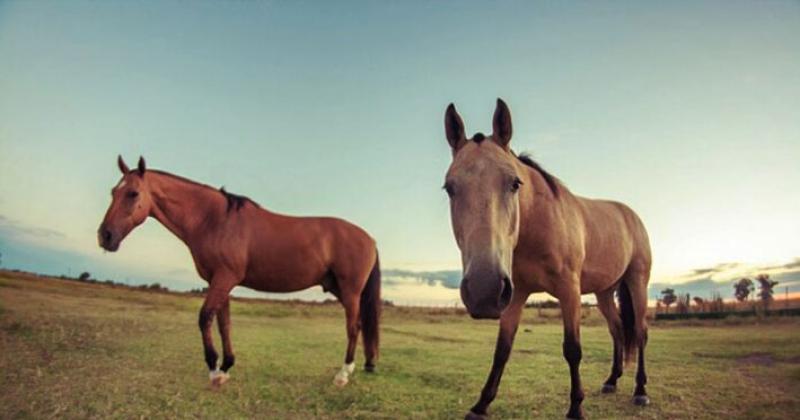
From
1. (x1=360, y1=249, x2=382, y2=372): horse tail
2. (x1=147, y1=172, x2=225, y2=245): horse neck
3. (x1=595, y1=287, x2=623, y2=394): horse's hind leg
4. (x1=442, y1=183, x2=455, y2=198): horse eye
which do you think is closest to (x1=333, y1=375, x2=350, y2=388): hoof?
(x1=360, y1=249, x2=382, y2=372): horse tail

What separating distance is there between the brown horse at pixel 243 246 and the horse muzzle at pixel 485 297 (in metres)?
2.78

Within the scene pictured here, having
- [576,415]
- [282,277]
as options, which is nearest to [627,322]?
[576,415]

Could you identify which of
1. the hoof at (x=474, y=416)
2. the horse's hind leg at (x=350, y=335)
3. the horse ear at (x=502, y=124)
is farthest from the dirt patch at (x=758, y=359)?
the horse ear at (x=502, y=124)

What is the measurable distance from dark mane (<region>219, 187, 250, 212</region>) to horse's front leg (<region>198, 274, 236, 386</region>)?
721 millimetres

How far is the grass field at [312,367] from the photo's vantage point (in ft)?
12.0

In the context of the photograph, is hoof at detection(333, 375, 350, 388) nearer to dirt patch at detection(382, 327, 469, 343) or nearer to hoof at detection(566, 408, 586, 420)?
hoof at detection(566, 408, 586, 420)

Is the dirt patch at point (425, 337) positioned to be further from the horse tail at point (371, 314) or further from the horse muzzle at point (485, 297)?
the horse muzzle at point (485, 297)

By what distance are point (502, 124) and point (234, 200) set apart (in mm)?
3084

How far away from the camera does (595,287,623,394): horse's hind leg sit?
4160mm

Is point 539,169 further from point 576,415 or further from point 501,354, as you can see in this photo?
point 576,415

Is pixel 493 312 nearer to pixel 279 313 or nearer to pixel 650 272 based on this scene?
pixel 650 272

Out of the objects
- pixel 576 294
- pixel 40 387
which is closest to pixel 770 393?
pixel 576 294

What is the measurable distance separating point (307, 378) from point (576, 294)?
2.72 m

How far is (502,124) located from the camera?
2.96 metres
